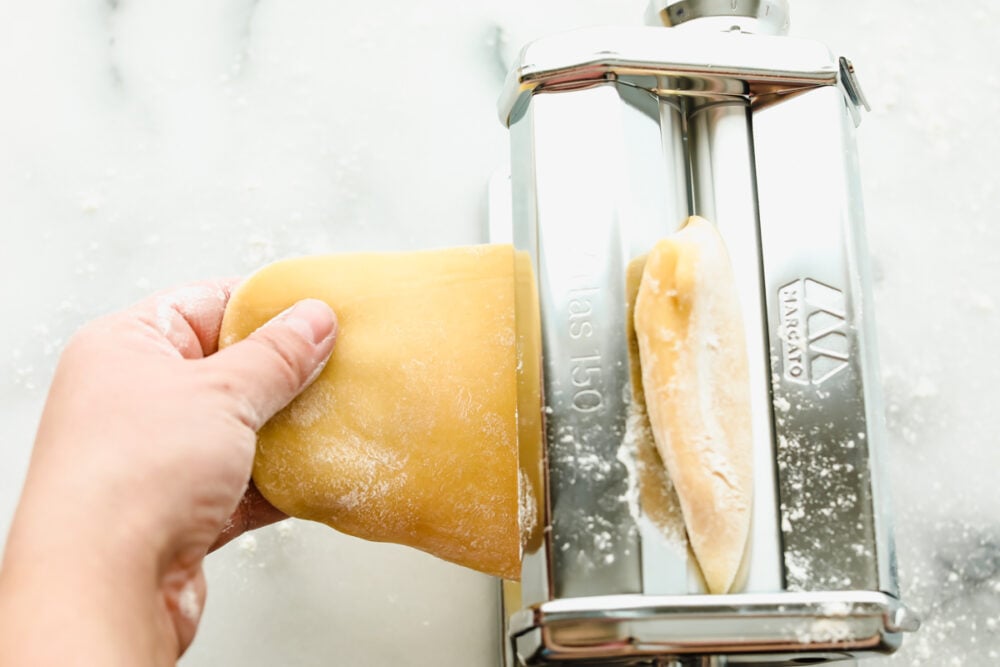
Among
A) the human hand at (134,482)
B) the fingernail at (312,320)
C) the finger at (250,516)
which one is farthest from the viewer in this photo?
the finger at (250,516)

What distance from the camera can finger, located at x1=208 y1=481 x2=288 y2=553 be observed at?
693 mm

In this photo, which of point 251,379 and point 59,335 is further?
point 59,335

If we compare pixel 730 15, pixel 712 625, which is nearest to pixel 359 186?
pixel 730 15

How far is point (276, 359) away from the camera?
1.87 feet

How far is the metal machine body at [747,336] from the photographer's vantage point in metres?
0.51

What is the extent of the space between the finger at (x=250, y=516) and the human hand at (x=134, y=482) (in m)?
0.13

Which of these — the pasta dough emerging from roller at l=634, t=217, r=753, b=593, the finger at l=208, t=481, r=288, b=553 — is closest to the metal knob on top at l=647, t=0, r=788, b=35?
the pasta dough emerging from roller at l=634, t=217, r=753, b=593

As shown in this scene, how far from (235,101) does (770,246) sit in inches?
22.1

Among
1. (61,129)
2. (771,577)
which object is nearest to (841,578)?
(771,577)

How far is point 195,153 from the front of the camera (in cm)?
88

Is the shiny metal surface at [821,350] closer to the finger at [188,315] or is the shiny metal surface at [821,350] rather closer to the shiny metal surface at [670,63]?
the shiny metal surface at [670,63]

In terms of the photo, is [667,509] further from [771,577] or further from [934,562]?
[934,562]

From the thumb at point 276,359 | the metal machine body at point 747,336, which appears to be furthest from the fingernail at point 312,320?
the metal machine body at point 747,336

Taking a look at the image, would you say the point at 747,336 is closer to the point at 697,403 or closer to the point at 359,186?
the point at 697,403
